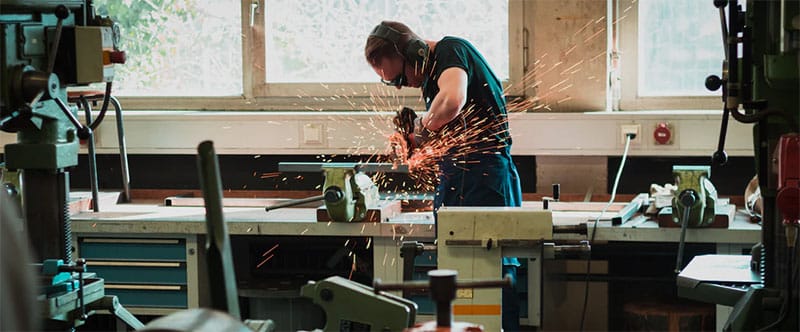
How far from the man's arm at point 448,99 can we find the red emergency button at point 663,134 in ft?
3.89

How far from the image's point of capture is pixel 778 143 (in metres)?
2.39

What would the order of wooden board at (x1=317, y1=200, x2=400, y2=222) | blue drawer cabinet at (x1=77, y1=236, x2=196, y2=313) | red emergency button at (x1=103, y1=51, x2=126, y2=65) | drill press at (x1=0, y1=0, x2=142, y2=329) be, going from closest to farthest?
drill press at (x1=0, y1=0, x2=142, y2=329), red emergency button at (x1=103, y1=51, x2=126, y2=65), wooden board at (x1=317, y1=200, x2=400, y2=222), blue drawer cabinet at (x1=77, y1=236, x2=196, y2=313)

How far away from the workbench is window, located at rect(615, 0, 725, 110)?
0.65 metres

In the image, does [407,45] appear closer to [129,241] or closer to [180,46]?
[129,241]

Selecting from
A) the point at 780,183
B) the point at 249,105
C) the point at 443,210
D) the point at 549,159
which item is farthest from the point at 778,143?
the point at 249,105

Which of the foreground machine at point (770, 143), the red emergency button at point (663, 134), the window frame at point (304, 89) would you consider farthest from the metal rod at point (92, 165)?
the red emergency button at point (663, 134)

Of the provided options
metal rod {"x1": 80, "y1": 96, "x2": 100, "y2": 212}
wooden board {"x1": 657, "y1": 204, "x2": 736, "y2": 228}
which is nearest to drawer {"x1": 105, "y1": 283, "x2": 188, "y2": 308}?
metal rod {"x1": 80, "y1": 96, "x2": 100, "y2": 212}

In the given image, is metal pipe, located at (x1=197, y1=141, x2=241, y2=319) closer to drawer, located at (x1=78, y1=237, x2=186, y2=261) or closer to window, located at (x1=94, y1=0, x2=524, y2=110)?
drawer, located at (x1=78, y1=237, x2=186, y2=261)

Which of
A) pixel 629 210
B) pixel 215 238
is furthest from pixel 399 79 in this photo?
pixel 215 238

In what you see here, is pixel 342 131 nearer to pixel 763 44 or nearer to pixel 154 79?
pixel 154 79

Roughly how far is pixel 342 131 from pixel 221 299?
284 centimetres

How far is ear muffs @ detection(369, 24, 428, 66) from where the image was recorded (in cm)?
356

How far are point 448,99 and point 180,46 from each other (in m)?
1.85

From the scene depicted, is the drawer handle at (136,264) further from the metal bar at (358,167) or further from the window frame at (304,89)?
the window frame at (304,89)
